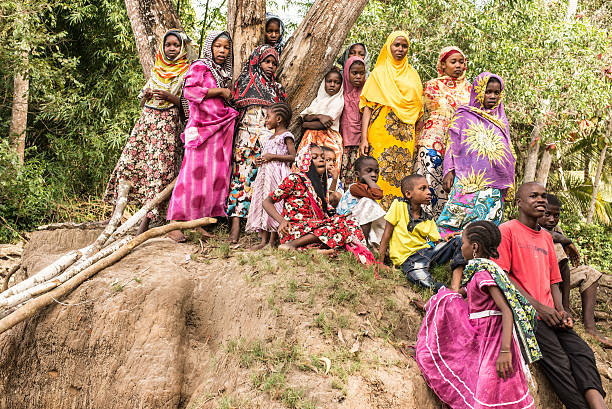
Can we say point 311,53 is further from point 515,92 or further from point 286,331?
point 515,92

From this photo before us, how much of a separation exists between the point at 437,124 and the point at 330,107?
132 centimetres

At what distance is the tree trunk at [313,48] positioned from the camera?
6.59 m

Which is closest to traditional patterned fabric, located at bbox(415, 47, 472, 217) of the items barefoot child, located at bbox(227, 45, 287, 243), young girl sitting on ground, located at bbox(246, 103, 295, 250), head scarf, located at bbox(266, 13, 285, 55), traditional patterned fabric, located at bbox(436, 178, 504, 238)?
traditional patterned fabric, located at bbox(436, 178, 504, 238)

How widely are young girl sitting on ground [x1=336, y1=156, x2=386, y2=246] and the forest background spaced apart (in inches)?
168

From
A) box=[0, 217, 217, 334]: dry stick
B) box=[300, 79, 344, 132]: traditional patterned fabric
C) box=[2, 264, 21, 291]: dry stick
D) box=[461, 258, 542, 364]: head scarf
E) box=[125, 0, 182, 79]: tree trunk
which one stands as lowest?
box=[2, 264, 21, 291]: dry stick

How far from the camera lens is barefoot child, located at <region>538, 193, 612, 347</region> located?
5.03 metres

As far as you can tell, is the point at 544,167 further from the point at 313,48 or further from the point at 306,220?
the point at 306,220

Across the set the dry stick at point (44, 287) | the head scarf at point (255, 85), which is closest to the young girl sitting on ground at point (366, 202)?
the head scarf at point (255, 85)

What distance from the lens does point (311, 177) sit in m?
5.29

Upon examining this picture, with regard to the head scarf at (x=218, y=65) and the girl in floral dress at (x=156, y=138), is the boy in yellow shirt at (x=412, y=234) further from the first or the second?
the girl in floral dress at (x=156, y=138)

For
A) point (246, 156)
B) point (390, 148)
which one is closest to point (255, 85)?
point (246, 156)

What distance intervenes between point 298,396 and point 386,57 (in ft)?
14.6

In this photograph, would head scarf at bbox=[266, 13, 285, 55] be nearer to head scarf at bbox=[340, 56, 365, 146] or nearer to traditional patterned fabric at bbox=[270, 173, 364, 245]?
head scarf at bbox=[340, 56, 365, 146]

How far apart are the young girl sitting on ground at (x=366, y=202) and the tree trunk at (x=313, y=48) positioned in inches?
56.8
